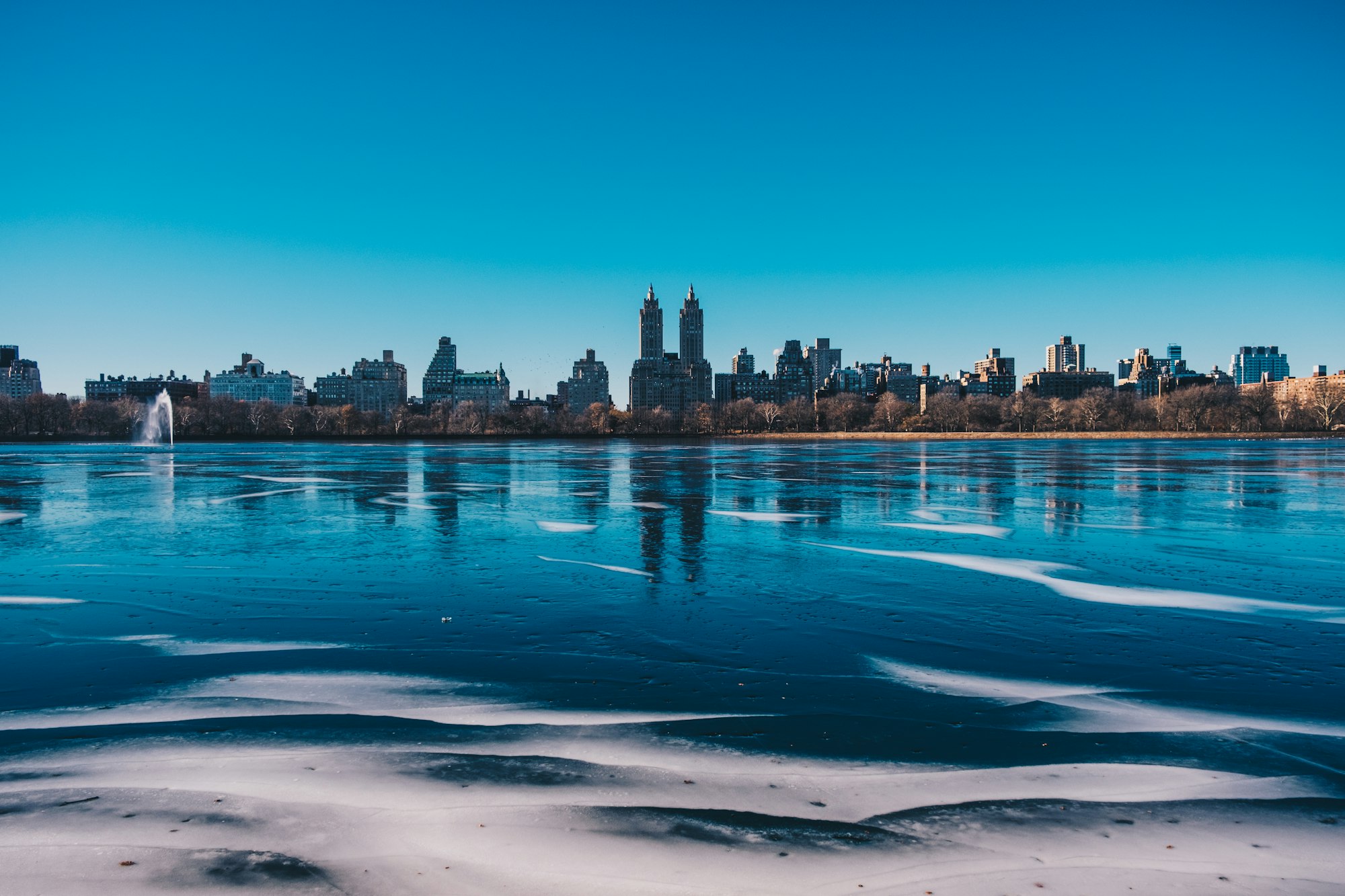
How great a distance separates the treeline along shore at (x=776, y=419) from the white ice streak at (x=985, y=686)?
382 feet

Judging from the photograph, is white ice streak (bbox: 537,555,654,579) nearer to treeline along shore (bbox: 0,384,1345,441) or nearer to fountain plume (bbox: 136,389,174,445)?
fountain plume (bbox: 136,389,174,445)

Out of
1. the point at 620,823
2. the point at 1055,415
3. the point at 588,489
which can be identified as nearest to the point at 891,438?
the point at 1055,415

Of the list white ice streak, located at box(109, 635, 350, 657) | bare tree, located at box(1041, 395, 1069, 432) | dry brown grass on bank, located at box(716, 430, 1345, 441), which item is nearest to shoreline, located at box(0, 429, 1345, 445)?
dry brown grass on bank, located at box(716, 430, 1345, 441)

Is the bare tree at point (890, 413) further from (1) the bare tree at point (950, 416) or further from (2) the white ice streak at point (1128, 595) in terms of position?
(2) the white ice streak at point (1128, 595)

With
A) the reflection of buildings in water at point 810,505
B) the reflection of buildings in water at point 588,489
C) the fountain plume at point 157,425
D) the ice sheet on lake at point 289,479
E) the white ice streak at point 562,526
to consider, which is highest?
the fountain plume at point 157,425

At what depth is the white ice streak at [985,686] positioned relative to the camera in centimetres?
590

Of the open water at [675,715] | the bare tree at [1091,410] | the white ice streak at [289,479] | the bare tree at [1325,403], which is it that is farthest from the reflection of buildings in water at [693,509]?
the bare tree at [1325,403]

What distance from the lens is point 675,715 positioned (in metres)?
5.49

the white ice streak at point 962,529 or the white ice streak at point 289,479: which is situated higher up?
the white ice streak at point 289,479

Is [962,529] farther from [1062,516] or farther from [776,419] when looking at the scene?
[776,419]

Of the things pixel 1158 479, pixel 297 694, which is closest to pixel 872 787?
pixel 297 694

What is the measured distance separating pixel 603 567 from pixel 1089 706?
6595 mm

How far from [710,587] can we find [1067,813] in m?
5.77

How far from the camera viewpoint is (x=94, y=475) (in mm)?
32188
